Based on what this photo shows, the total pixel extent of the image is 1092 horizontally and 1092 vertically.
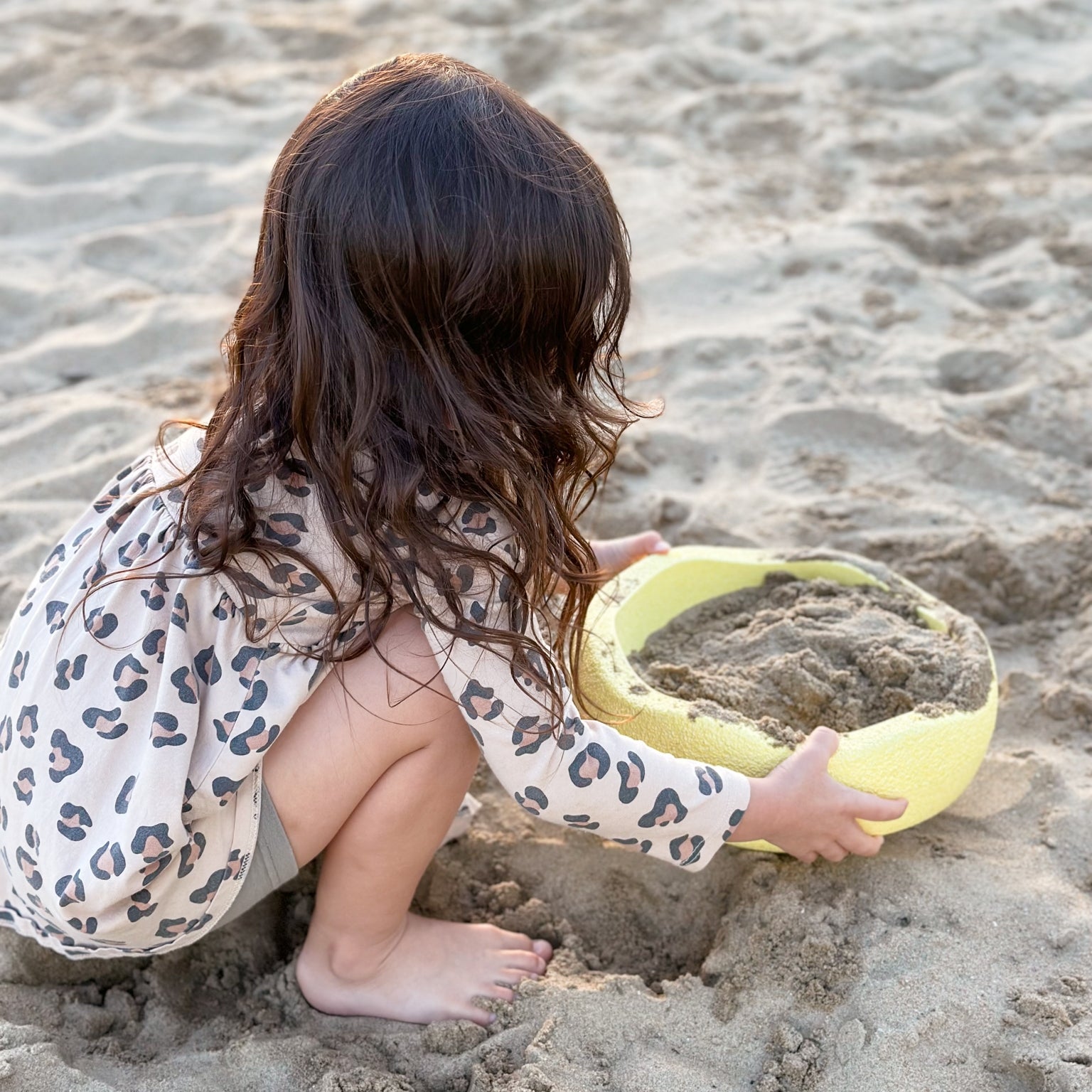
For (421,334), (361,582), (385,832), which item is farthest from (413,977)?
(421,334)

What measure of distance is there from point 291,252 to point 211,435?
202 millimetres

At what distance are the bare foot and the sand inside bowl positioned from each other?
1.14ft

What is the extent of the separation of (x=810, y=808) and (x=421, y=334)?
0.61m

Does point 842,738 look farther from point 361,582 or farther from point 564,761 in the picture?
point 361,582

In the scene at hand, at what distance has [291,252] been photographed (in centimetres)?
106

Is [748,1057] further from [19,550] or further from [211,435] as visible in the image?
[19,550]

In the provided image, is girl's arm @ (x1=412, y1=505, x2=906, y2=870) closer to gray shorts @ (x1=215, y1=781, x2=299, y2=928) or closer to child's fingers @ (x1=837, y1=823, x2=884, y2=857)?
child's fingers @ (x1=837, y1=823, x2=884, y2=857)

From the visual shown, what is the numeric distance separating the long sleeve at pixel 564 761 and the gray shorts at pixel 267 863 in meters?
0.21

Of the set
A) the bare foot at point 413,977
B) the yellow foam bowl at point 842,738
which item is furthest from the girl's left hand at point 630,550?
the bare foot at point 413,977

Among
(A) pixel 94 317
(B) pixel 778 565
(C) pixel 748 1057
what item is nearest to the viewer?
(C) pixel 748 1057

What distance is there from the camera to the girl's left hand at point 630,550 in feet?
5.36

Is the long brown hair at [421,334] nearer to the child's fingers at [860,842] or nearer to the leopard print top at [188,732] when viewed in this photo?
→ the leopard print top at [188,732]

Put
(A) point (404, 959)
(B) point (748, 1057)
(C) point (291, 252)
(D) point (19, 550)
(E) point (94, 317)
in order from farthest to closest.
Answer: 1. (E) point (94, 317)
2. (D) point (19, 550)
3. (A) point (404, 959)
4. (B) point (748, 1057)
5. (C) point (291, 252)

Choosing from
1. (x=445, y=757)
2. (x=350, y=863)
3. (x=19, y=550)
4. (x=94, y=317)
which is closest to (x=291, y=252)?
(x=445, y=757)
